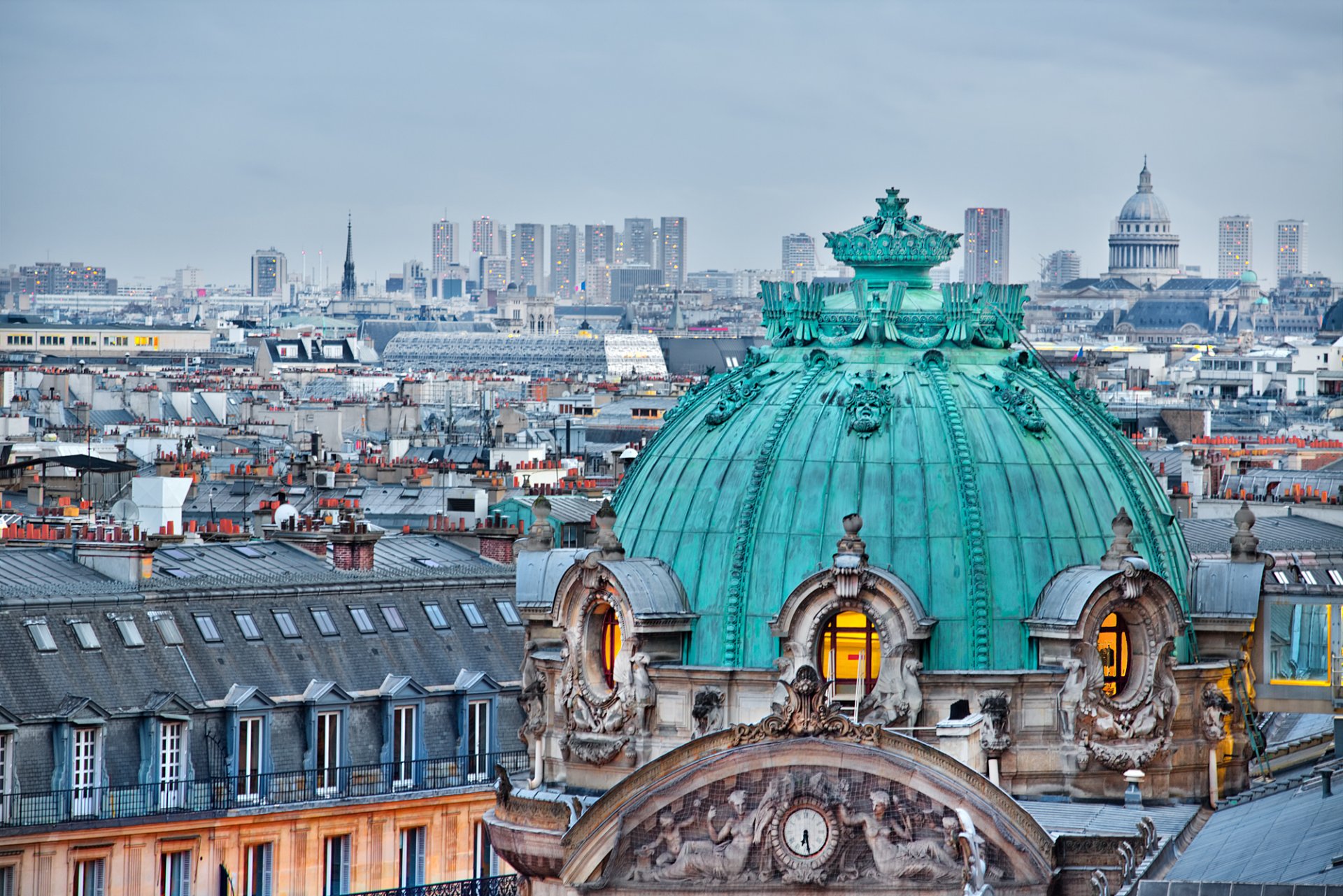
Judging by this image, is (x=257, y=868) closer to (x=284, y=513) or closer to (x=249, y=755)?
(x=249, y=755)

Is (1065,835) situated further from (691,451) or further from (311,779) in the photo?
(311,779)

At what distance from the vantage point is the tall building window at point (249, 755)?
2307 inches

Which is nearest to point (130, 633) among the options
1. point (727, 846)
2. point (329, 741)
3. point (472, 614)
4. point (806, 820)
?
point (329, 741)

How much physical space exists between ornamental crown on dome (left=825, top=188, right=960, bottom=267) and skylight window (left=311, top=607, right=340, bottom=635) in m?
22.0

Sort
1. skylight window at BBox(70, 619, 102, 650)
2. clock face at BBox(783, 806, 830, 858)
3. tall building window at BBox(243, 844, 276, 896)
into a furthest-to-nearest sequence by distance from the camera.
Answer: skylight window at BBox(70, 619, 102, 650), tall building window at BBox(243, 844, 276, 896), clock face at BBox(783, 806, 830, 858)

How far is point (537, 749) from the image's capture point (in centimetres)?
3991

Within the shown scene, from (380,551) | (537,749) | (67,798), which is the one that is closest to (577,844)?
(537,749)

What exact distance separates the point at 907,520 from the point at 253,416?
496 feet

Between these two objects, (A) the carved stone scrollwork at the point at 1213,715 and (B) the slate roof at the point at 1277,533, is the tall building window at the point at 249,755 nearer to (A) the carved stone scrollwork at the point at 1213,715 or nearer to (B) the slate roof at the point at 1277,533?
(B) the slate roof at the point at 1277,533

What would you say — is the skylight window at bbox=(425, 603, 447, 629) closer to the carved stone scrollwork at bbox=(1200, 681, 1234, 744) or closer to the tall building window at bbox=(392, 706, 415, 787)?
the tall building window at bbox=(392, 706, 415, 787)

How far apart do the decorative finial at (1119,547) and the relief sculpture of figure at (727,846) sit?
4.53m

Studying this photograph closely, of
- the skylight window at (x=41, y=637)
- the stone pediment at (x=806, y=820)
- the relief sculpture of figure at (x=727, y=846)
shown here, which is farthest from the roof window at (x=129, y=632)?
the relief sculpture of figure at (x=727, y=846)

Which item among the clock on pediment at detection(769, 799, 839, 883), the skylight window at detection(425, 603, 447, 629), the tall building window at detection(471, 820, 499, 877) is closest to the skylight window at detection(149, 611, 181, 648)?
the tall building window at detection(471, 820, 499, 877)

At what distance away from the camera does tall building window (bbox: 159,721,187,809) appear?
5716 cm
